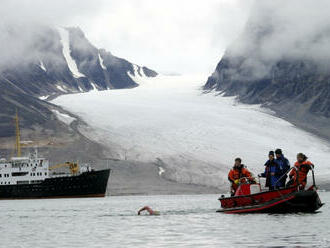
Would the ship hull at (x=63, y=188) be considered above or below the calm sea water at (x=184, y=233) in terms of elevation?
above

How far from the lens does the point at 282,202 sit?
42.8 meters

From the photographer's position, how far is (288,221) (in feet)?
126

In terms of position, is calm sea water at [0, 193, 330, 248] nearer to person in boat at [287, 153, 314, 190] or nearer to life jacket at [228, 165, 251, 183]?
person in boat at [287, 153, 314, 190]

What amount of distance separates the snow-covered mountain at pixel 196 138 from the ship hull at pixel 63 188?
17.8m

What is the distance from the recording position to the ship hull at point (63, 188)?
117 meters

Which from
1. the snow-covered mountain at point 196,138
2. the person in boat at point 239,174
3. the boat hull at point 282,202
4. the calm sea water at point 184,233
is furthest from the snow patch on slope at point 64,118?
the boat hull at point 282,202

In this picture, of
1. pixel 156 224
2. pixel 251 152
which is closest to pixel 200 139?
pixel 251 152

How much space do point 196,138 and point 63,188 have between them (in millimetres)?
33676

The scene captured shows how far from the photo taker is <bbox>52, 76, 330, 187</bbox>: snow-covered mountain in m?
134

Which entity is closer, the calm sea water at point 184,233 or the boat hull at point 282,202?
the calm sea water at point 184,233

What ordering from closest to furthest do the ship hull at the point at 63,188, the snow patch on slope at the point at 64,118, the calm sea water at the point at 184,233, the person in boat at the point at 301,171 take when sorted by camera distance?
the calm sea water at the point at 184,233 < the person in boat at the point at 301,171 < the ship hull at the point at 63,188 < the snow patch on slope at the point at 64,118

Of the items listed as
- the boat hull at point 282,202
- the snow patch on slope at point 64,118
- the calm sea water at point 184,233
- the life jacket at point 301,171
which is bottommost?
the calm sea water at point 184,233

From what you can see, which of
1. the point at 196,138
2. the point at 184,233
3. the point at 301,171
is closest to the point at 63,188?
the point at 196,138

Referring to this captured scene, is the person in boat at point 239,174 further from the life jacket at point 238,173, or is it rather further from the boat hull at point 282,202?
the boat hull at point 282,202
